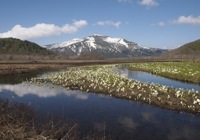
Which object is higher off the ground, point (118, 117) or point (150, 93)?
point (150, 93)

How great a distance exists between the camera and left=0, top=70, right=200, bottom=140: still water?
17531mm

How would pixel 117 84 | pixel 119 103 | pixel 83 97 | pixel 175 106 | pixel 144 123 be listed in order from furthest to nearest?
pixel 117 84, pixel 83 97, pixel 119 103, pixel 175 106, pixel 144 123

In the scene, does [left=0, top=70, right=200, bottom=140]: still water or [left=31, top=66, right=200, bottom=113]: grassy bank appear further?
[left=31, top=66, right=200, bottom=113]: grassy bank

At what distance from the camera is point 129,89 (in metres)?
31.1

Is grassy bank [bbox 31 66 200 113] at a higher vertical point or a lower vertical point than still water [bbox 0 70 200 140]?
higher

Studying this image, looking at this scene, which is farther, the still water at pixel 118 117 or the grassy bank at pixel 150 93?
the grassy bank at pixel 150 93

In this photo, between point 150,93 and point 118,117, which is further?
point 150,93

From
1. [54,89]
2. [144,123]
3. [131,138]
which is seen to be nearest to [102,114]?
[144,123]

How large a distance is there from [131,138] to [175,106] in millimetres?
8530

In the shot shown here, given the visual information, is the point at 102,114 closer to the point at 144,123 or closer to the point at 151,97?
the point at 144,123

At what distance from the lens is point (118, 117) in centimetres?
2133

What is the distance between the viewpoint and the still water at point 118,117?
57.5ft

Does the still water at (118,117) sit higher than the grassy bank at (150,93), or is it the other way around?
the grassy bank at (150,93)

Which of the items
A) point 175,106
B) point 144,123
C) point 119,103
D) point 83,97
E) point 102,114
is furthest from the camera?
point 83,97
